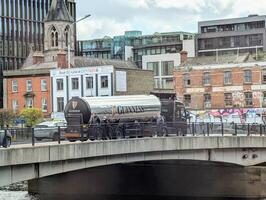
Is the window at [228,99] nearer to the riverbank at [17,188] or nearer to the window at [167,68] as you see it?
the riverbank at [17,188]

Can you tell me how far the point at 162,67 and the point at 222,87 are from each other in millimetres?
46766

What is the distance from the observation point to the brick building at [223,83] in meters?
84.7

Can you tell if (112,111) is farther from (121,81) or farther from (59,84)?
(59,84)

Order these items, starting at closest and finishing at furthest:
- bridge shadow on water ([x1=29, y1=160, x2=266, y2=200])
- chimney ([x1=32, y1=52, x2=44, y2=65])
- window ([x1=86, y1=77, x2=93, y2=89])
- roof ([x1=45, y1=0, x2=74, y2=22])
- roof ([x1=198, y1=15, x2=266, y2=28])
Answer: bridge shadow on water ([x1=29, y1=160, x2=266, y2=200]) < window ([x1=86, y1=77, x2=93, y2=89]) < chimney ([x1=32, y1=52, x2=44, y2=65]) < roof ([x1=45, y1=0, x2=74, y2=22]) < roof ([x1=198, y1=15, x2=266, y2=28])

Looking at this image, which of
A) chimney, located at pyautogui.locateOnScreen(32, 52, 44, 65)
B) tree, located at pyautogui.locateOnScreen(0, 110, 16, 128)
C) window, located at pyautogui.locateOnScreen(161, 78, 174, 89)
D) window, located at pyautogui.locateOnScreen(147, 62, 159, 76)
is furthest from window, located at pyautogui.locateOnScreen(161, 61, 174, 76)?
tree, located at pyautogui.locateOnScreen(0, 110, 16, 128)

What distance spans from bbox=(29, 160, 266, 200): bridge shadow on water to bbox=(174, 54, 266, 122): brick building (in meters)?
36.4

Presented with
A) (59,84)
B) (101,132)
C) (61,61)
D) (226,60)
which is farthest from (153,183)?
(61,61)

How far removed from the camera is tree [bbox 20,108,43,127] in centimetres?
8838

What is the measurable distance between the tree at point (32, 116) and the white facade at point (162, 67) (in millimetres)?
41827

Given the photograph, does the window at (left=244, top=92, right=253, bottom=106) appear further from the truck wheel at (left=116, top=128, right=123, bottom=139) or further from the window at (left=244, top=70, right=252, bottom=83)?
the truck wheel at (left=116, top=128, right=123, bottom=139)

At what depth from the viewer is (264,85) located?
83.7 meters

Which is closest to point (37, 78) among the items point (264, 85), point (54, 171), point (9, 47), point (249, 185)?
point (264, 85)

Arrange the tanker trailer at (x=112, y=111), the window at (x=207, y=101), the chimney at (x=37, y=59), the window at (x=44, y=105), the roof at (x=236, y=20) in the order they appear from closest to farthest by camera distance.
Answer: the tanker trailer at (x=112, y=111), the window at (x=207, y=101), the window at (x=44, y=105), the chimney at (x=37, y=59), the roof at (x=236, y=20)

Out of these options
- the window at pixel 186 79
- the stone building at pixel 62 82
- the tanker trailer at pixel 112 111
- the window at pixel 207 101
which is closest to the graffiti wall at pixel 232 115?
the window at pixel 207 101
